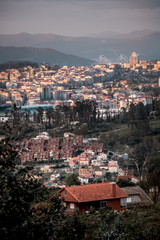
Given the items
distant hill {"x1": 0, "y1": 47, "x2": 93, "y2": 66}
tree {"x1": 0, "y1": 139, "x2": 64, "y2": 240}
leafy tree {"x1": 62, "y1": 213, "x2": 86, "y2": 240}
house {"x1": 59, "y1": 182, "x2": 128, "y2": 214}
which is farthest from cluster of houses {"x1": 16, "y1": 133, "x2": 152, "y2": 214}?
distant hill {"x1": 0, "y1": 47, "x2": 93, "y2": 66}

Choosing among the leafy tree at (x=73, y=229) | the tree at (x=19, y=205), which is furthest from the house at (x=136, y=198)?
the tree at (x=19, y=205)

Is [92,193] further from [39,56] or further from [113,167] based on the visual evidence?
[39,56]

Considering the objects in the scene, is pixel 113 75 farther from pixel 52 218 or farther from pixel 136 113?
pixel 52 218

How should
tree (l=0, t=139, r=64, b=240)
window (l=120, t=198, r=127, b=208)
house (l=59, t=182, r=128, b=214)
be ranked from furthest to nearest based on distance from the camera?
1. window (l=120, t=198, r=127, b=208)
2. house (l=59, t=182, r=128, b=214)
3. tree (l=0, t=139, r=64, b=240)

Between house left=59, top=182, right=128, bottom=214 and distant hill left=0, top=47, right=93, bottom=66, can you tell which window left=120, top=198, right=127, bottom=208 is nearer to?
house left=59, top=182, right=128, bottom=214

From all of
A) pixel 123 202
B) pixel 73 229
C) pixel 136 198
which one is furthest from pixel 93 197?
pixel 73 229

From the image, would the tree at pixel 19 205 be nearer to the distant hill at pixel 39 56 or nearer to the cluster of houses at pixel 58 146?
the cluster of houses at pixel 58 146

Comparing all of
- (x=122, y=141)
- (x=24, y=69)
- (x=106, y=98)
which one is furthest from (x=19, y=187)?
(x=24, y=69)
